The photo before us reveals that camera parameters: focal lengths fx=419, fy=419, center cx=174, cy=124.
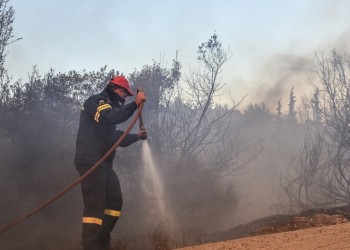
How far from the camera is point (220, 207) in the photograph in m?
13.9

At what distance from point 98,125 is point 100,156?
367mm

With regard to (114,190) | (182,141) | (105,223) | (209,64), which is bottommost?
(105,223)

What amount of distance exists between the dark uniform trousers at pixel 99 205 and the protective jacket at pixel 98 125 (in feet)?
0.47

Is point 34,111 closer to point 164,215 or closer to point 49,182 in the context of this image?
point 49,182

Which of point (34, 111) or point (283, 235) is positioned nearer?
point (283, 235)

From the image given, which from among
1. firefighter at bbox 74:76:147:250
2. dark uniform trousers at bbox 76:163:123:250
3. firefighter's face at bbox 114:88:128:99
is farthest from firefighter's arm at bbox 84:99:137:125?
dark uniform trousers at bbox 76:163:123:250

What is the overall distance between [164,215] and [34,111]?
4.66 meters

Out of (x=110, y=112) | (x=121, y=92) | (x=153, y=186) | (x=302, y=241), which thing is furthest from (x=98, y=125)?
(x=153, y=186)

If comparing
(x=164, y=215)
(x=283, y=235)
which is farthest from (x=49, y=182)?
(x=283, y=235)

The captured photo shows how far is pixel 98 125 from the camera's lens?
491 cm

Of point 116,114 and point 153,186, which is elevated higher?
point 116,114

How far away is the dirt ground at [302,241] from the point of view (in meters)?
3.92

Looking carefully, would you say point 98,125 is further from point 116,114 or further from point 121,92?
point 121,92

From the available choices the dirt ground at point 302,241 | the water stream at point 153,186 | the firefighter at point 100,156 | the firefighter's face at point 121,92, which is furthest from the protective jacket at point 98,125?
the water stream at point 153,186
